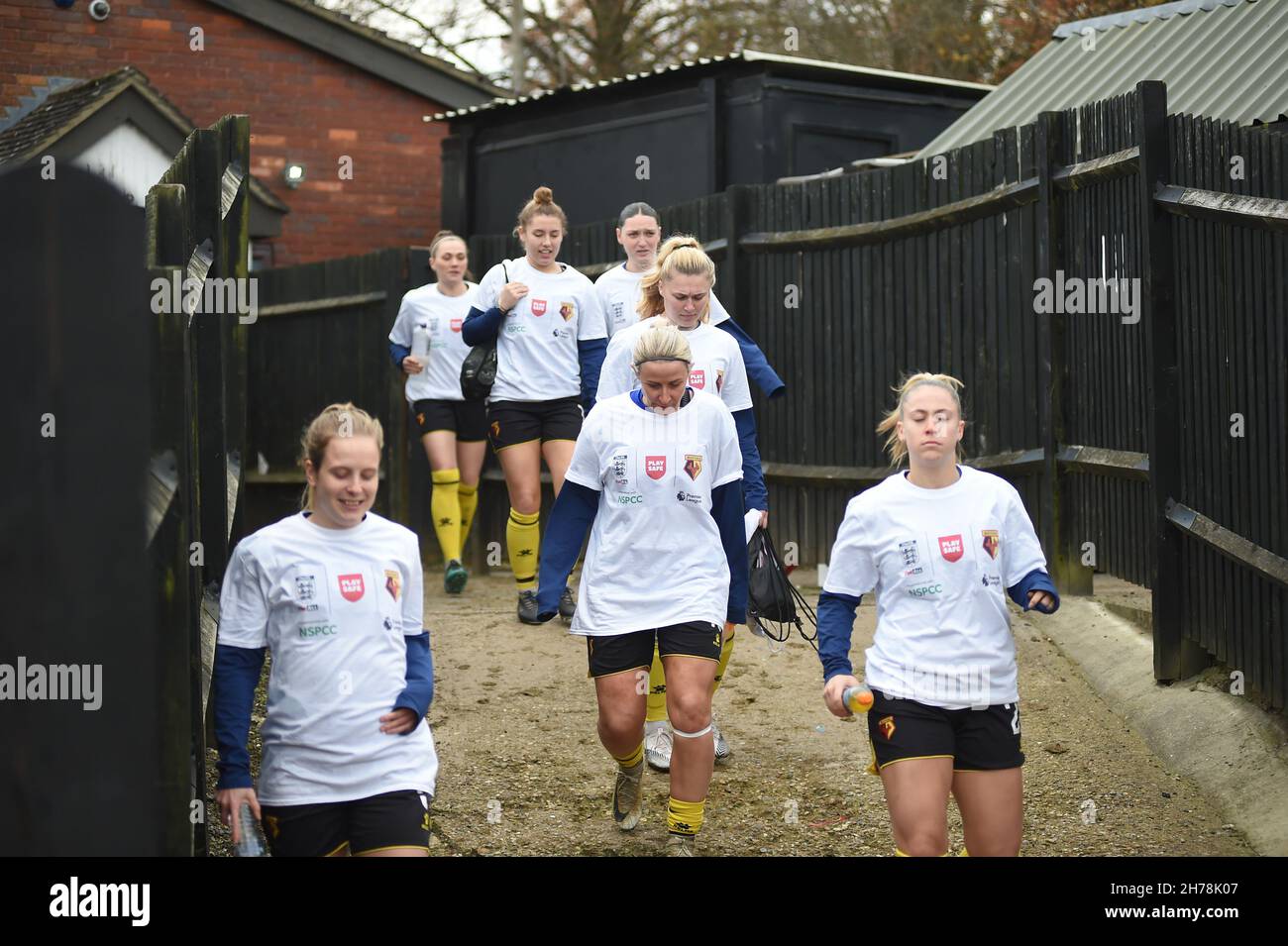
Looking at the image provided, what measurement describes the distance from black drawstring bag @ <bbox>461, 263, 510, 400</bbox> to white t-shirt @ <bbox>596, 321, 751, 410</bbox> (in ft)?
6.95

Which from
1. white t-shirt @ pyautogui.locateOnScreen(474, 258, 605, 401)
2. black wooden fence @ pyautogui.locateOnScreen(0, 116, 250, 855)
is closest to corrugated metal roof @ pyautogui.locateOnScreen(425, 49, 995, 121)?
white t-shirt @ pyautogui.locateOnScreen(474, 258, 605, 401)

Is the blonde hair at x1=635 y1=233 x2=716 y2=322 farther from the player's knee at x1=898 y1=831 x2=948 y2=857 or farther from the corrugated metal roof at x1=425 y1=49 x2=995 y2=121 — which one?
the corrugated metal roof at x1=425 y1=49 x2=995 y2=121

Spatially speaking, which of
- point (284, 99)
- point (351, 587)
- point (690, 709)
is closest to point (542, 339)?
point (690, 709)

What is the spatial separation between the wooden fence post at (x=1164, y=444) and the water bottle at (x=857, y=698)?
2.89 m

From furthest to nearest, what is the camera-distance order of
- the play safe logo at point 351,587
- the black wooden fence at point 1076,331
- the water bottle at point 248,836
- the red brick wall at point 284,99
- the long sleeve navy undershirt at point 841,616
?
the red brick wall at point 284,99 → the black wooden fence at point 1076,331 → the long sleeve navy undershirt at point 841,616 → the play safe logo at point 351,587 → the water bottle at point 248,836

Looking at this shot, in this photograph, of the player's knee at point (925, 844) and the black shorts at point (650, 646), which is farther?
the black shorts at point (650, 646)

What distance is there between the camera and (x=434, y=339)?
9891 millimetres

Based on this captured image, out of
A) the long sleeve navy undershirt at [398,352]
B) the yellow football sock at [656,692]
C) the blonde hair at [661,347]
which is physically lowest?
the yellow football sock at [656,692]

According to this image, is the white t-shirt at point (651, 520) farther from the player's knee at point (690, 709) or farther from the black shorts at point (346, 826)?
the black shorts at point (346, 826)

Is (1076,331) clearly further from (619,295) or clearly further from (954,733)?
(954,733)

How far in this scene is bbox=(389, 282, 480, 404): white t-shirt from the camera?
9.87 metres

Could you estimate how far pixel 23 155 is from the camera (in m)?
13.5

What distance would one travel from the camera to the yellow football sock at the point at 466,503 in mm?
10117

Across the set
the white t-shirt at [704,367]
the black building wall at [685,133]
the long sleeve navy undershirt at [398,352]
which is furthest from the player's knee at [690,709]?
the black building wall at [685,133]
